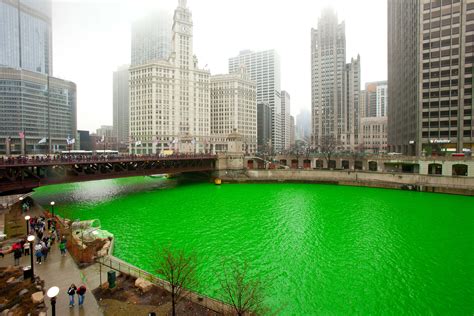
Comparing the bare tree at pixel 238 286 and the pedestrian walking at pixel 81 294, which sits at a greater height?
the pedestrian walking at pixel 81 294

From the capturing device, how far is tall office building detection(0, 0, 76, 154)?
165875 mm

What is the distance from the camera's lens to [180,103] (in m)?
156

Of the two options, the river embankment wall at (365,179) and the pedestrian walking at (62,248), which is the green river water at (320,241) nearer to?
the pedestrian walking at (62,248)

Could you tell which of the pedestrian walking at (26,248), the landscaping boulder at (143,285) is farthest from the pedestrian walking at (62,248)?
the landscaping boulder at (143,285)

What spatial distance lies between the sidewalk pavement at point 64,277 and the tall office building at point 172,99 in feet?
410

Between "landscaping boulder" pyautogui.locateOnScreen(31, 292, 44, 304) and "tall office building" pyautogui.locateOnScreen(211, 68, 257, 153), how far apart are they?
161 m

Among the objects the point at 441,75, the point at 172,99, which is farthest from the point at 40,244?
the point at 172,99

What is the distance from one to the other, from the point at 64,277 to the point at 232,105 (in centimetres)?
16704

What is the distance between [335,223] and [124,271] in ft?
89.1

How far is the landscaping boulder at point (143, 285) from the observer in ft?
50.1

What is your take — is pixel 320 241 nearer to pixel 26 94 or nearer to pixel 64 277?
pixel 64 277

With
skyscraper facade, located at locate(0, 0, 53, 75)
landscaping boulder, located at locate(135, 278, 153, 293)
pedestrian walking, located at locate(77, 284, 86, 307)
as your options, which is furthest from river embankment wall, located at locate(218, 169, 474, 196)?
skyscraper facade, located at locate(0, 0, 53, 75)

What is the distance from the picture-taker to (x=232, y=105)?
584 feet

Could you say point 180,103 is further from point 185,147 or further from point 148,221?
point 148,221
